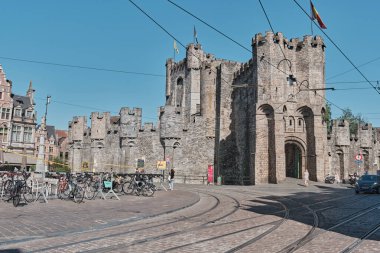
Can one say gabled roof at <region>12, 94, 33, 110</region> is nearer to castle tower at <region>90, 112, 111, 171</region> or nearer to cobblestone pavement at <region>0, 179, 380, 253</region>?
castle tower at <region>90, 112, 111, 171</region>

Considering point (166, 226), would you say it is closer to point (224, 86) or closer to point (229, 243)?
point (229, 243)

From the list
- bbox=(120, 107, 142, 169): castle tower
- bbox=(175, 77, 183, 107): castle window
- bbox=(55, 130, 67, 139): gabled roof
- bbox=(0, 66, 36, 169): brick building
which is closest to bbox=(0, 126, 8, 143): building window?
bbox=(0, 66, 36, 169): brick building

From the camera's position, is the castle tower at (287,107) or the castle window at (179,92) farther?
the castle window at (179,92)

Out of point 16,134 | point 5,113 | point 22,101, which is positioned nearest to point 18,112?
point 5,113

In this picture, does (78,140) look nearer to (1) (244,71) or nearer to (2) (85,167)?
(2) (85,167)

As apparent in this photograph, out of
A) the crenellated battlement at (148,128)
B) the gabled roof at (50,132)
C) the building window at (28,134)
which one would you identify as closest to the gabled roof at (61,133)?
the gabled roof at (50,132)

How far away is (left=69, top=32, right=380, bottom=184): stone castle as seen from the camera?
28906mm

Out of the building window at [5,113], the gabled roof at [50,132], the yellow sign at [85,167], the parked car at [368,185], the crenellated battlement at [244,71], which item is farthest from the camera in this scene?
the gabled roof at [50,132]

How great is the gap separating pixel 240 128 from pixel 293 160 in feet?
19.4

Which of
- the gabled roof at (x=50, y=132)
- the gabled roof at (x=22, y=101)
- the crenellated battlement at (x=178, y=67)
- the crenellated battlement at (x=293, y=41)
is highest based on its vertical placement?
the crenellated battlement at (x=178, y=67)

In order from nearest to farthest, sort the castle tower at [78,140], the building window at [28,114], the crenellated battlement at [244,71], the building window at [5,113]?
the crenellated battlement at [244,71]
the castle tower at [78,140]
the building window at [5,113]
the building window at [28,114]

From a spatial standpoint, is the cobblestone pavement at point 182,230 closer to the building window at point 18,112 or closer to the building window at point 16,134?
the building window at point 16,134

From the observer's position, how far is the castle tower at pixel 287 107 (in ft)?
92.7

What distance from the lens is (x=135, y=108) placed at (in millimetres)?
35531
